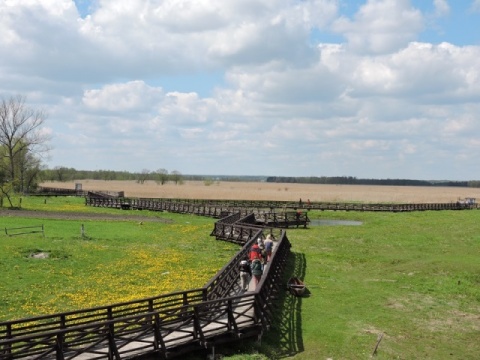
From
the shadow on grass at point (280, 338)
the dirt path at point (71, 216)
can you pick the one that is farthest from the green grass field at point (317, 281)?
the dirt path at point (71, 216)

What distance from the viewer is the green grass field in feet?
58.5

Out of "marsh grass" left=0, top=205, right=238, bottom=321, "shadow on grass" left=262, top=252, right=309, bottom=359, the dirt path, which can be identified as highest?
the dirt path

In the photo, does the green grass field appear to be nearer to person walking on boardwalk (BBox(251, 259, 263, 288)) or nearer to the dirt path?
person walking on boardwalk (BBox(251, 259, 263, 288))

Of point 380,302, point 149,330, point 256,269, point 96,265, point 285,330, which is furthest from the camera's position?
point 96,265

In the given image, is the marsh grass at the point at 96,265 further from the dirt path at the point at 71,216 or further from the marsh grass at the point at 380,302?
the marsh grass at the point at 380,302

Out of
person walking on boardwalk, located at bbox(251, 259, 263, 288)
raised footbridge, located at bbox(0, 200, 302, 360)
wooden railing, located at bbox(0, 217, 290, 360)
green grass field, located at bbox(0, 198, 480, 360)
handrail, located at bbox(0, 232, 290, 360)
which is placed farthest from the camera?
person walking on boardwalk, located at bbox(251, 259, 263, 288)

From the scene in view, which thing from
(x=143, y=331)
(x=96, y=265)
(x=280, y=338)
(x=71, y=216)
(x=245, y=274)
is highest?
(x=245, y=274)

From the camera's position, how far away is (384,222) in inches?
2427

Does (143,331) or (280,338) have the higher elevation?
(143,331)

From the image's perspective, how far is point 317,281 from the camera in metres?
27.3

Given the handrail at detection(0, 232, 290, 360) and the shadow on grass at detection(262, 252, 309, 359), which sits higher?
the handrail at detection(0, 232, 290, 360)

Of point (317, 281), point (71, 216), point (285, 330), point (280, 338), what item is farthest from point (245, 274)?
point (71, 216)

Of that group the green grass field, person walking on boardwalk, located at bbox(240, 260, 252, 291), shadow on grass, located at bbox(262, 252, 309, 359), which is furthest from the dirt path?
person walking on boardwalk, located at bbox(240, 260, 252, 291)

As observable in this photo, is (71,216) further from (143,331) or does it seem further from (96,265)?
(143,331)
